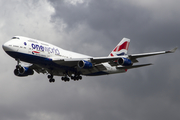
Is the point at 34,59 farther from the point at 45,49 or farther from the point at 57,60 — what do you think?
the point at 57,60

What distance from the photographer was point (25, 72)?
65562 mm

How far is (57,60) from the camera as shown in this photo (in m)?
57.5

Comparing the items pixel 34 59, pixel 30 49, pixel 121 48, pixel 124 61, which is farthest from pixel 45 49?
pixel 121 48

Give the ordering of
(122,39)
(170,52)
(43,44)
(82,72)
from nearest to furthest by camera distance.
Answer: (170,52) < (43,44) < (82,72) < (122,39)

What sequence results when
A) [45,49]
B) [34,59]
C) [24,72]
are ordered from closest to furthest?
[34,59], [45,49], [24,72]

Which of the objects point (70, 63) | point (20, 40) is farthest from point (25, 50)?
point (70, 63)

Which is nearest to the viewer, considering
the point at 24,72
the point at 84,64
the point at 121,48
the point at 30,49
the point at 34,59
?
the point at 30,49

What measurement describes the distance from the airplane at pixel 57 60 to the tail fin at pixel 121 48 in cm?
537

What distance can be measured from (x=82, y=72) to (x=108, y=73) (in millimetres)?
6256

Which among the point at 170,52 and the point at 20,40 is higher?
the point at 20,40

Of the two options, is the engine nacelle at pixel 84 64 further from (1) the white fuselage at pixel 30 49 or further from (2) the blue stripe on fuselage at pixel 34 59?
(2) the blue stripe on fuselage at pixel 34 59

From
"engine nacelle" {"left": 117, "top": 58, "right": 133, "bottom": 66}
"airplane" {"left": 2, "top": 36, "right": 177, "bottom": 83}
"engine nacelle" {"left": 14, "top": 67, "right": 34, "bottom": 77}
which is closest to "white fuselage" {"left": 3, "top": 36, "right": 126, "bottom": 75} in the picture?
"airplane" {"left": 2, "top": 36, "right": 177, "bottom": 83}

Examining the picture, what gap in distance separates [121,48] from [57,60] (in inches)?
805

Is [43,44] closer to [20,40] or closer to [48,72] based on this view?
[20,40]
